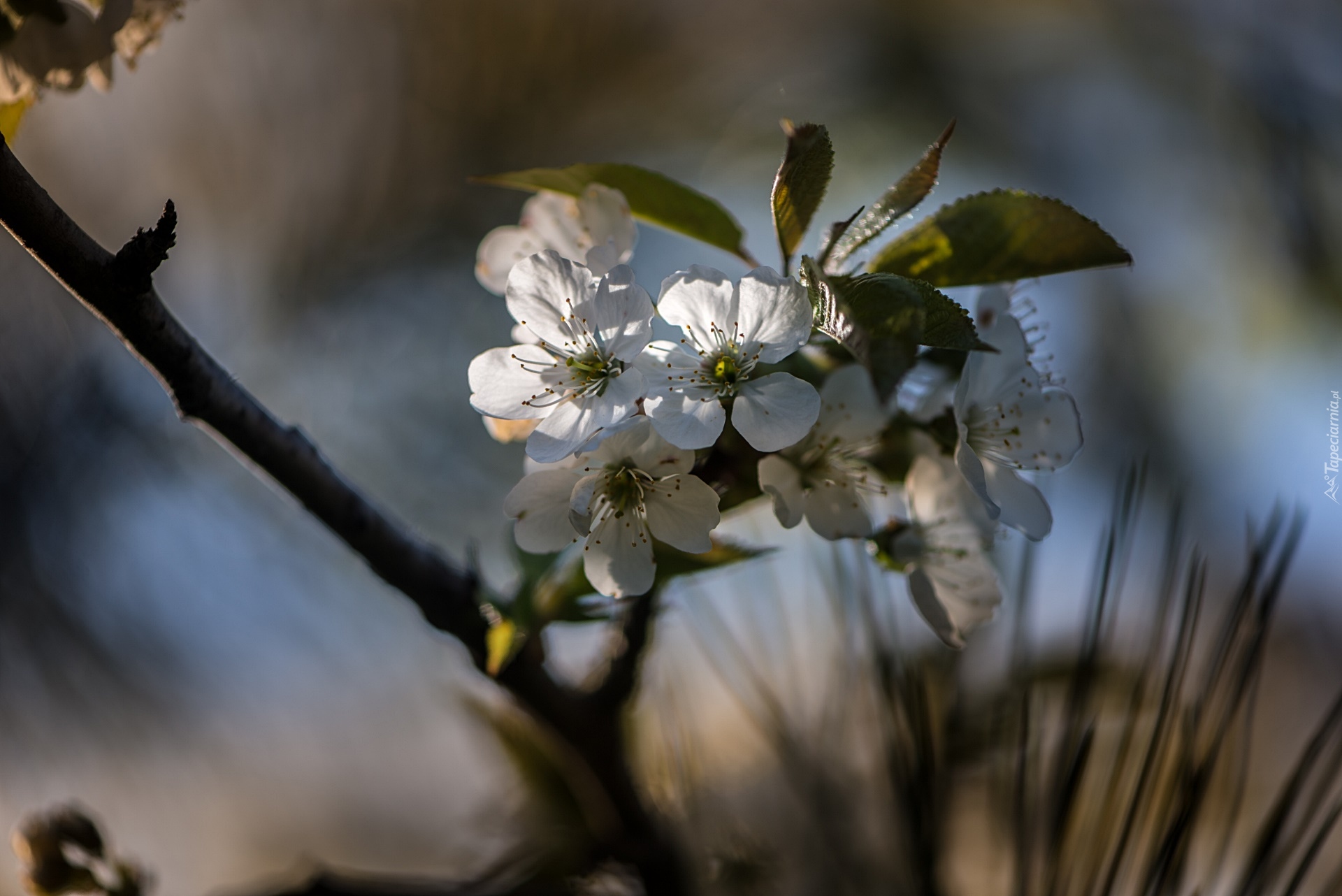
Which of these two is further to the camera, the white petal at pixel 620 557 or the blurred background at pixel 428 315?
the blurred background at pixel 428 315

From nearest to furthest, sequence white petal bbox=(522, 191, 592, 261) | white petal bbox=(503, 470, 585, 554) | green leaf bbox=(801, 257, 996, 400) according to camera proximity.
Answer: green leaf bbox=(801, 257, 996, 400) < white petal bbox=(503, 470, 585, 554) < white petal bbox=(522, 191, 592, 261)

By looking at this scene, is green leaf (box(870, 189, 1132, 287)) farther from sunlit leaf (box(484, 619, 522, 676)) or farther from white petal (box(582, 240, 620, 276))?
sunlit leaf (box(484, 619, 522, 676))

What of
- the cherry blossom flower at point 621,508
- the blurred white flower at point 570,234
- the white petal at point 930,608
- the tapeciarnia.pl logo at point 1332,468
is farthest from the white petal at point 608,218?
the tapeciarnia.pl logo at point 1332,468

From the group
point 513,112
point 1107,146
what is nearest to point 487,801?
point 513,112

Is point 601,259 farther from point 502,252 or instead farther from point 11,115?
point 11,115

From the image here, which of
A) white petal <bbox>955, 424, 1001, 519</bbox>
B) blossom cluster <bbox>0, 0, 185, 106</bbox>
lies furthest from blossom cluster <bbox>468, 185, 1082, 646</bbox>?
blossom cluster <bbox>0, 0, 185, 106</bbox>

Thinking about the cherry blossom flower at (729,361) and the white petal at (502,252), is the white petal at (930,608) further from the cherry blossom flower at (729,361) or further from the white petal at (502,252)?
the white petal at (502,252)

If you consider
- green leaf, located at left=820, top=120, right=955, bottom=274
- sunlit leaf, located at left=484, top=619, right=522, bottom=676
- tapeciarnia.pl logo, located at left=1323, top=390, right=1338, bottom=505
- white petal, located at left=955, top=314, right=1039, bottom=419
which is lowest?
sunlit leaf, located at left=484, top=619, right=522, bottom=676
